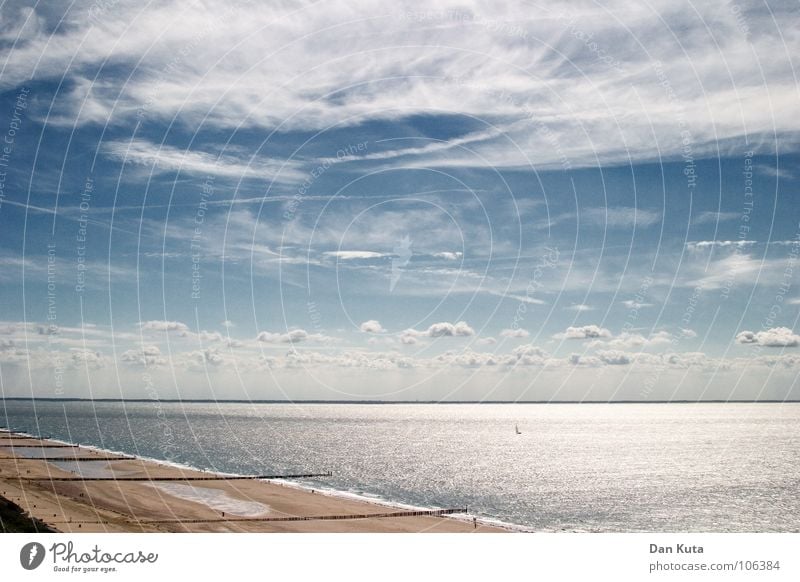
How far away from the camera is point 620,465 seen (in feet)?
465

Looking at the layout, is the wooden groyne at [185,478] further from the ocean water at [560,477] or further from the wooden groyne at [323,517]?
the wooden groyne at [323,517]

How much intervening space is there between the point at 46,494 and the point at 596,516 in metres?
64.8

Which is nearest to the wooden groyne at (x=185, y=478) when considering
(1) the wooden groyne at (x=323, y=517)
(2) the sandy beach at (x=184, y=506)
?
(2) the sandy beach at (x=184, y=506)

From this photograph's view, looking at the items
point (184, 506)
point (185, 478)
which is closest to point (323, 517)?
point (184, 506)

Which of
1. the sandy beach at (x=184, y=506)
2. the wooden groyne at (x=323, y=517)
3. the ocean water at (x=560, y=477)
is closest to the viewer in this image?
the sandy beach at (x=184, y=506)

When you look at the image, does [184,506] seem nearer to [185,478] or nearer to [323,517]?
[323,517]

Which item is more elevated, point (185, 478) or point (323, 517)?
point (185, 478)

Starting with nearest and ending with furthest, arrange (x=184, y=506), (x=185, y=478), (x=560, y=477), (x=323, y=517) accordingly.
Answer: (x=323, y=517) < (x=184, y=506) < (x=185, y=478) < (x=560, y=477)

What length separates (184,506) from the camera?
78.6 metres

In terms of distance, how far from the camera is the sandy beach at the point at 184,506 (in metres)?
65.5

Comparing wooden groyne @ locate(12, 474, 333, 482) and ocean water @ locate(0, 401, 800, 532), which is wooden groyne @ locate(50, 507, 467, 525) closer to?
ocean water @ locate(0, 401, 800, 532)

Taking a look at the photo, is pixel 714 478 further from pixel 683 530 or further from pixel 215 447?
pixel 215 447
